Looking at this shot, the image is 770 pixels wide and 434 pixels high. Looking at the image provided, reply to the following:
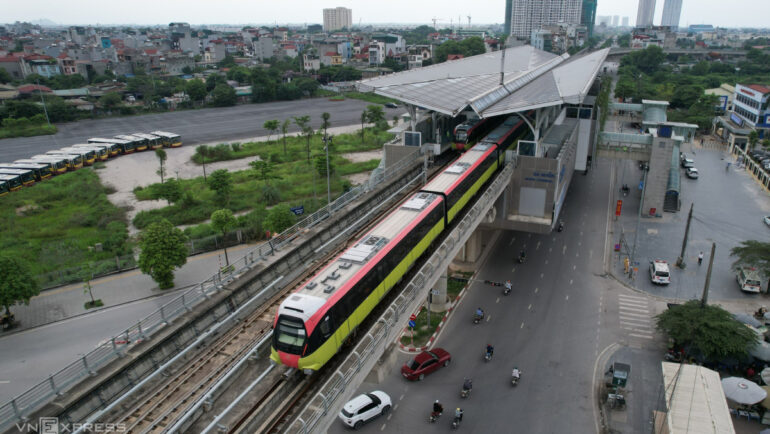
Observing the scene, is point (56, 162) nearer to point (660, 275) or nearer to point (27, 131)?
point (27, 131)

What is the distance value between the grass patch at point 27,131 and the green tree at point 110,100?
47.3 ft

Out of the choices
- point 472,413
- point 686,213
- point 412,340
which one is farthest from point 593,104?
point 472,413

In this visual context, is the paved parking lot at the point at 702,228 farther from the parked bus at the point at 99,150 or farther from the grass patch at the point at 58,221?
the parked bus at the point at 99,150

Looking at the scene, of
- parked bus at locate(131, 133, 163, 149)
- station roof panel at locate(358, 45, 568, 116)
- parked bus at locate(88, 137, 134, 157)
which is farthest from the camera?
parked bus at locate(131, 133, 163, 149)

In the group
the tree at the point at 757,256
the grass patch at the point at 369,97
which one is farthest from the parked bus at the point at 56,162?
the tree at the point at 757,256

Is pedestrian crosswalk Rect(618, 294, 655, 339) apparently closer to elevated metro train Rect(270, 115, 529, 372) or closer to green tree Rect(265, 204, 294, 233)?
elevated metro train Rect(270, 115, 529, 372)

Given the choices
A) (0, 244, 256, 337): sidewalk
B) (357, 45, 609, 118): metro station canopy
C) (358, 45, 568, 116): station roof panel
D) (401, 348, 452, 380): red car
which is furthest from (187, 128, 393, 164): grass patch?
(401, 348, 452, 380): red car

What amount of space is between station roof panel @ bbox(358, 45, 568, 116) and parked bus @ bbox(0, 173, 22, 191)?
1595 inches

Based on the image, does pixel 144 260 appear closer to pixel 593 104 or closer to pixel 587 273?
pixel 587 273

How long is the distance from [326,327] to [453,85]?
29.6m

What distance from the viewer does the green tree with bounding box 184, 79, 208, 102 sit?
335 feet

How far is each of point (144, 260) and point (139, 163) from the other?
39227 mm

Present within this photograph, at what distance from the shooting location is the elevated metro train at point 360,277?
14.1 meters

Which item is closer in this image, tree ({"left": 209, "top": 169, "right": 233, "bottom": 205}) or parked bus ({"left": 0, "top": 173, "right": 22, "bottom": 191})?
tree ({"left": 209, "top": 169, "right": 233, "bottom": 205})
